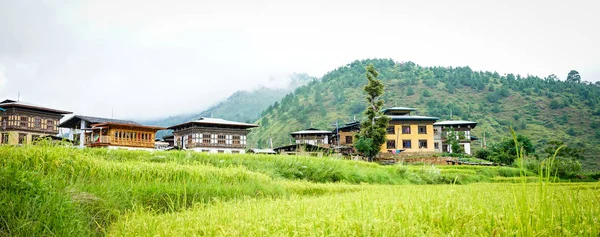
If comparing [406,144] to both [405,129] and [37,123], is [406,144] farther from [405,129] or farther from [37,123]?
[37,123]

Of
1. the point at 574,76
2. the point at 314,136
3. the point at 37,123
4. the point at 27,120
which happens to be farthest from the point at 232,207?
the point at 574,76

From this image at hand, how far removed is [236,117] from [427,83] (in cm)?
9850

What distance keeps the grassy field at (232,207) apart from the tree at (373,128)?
2935 centimetres

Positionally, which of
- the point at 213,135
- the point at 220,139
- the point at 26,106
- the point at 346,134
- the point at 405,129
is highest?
the point at 26,106

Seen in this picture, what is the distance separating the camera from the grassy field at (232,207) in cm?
342

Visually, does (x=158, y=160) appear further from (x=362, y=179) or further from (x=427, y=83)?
(x=427, y=83)

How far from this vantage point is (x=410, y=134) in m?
51.0

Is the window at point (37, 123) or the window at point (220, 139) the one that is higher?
the window at point (37, 123)

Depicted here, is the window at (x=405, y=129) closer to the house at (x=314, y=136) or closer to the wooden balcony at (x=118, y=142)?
the house at (x=314, y=136)

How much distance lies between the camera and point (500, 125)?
69562 millimetres

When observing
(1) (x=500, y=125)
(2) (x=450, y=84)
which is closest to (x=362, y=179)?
(1) (x=500, y=125)

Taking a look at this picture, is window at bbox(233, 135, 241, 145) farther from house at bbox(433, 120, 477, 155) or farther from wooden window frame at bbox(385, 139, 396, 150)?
house at bbox(433, 120, 477, 155)

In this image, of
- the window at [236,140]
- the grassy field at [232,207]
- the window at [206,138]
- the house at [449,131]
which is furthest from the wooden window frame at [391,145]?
the grassy field at [232,207]

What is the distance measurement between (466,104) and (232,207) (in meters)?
81.2
